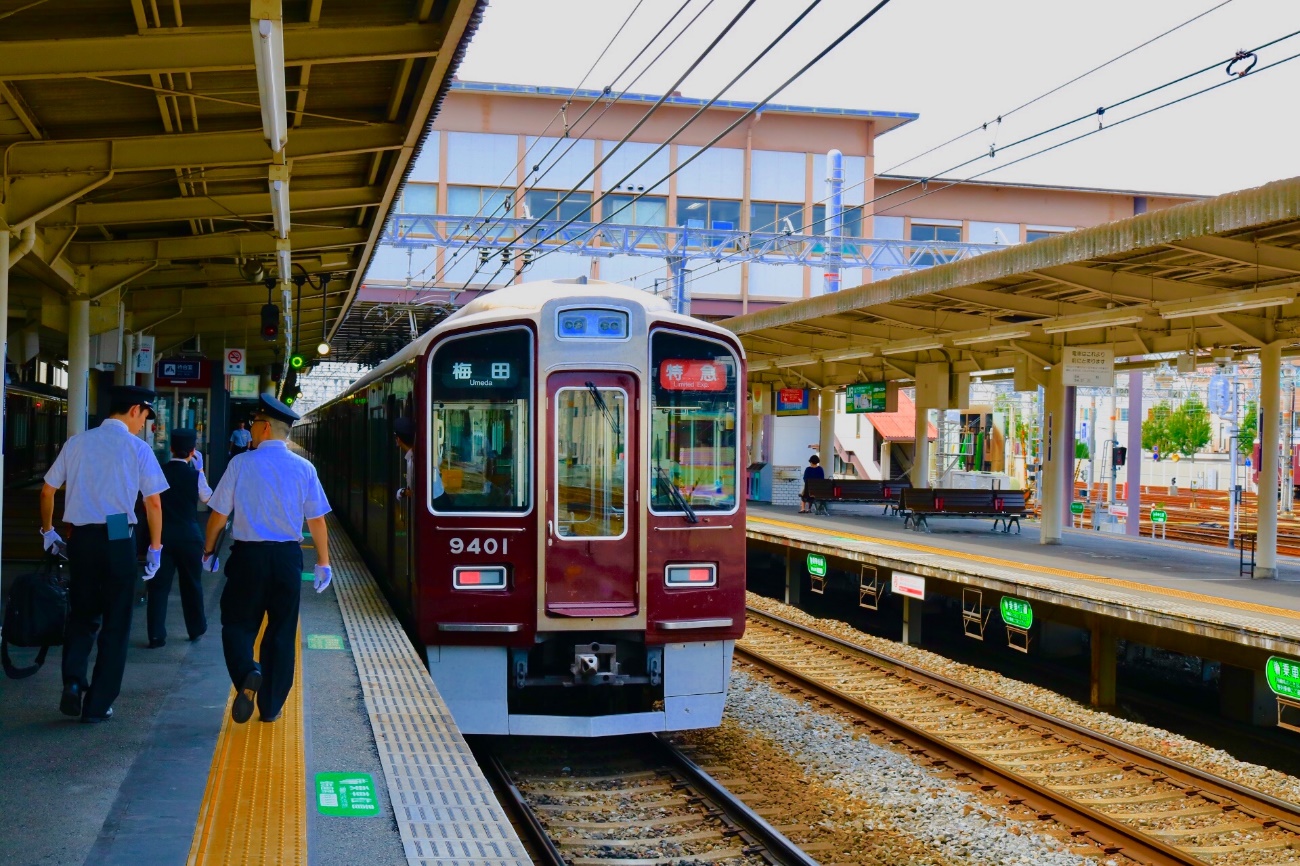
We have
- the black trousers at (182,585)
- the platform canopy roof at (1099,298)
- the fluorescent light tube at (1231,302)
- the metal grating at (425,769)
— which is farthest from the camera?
the fluorescent light tube at (1231,302)

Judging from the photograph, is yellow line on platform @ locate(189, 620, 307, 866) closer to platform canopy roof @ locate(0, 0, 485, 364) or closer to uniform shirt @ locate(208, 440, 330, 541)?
uniform shirt @ locate(208, 440, 330, 541)

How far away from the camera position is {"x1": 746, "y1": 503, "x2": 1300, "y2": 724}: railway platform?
9.48m

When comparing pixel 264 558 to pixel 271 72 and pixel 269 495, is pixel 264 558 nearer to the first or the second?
pixel 269 495

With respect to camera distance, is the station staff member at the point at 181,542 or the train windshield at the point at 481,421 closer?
the train windshield at the point at 481,421

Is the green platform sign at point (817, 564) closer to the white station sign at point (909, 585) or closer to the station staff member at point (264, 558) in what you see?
the white station sign at point (909, 585)

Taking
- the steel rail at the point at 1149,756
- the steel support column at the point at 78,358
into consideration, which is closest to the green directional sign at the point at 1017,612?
the steel rail at the point at 1149,756

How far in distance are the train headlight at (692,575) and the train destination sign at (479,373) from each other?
151cm

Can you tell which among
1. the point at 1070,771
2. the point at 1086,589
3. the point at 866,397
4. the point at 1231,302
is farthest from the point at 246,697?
the point at 866,397

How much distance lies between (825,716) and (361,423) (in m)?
5.75

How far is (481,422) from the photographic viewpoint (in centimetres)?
762

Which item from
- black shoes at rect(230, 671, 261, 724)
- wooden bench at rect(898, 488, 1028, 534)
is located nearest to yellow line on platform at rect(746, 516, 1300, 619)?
wooden bench at rect(898, 488, 1028, 534)

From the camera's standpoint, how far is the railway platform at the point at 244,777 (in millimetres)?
4059

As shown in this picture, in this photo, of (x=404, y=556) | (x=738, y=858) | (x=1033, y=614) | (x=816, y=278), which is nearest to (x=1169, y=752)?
(x=1033, y=614)

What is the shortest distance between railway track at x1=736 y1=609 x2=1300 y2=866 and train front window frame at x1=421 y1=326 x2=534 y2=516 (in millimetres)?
3478
